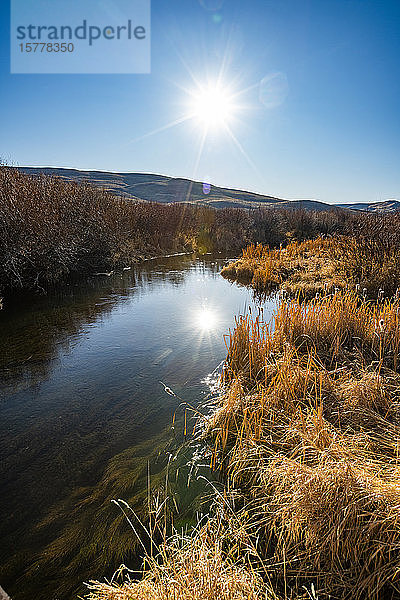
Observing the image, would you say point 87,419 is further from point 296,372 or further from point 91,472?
point 296,372

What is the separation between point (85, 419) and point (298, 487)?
296 cm

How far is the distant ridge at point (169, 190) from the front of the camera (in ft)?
315

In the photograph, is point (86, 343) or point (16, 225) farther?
point (16, 225)

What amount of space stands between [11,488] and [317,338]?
4429 millimetres

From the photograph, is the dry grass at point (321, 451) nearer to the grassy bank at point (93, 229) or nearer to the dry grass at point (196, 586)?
the dry grass at point (196, 586)

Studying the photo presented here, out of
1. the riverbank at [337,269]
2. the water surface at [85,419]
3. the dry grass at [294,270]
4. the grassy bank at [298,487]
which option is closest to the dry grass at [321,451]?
the grassy bank at [298,487]

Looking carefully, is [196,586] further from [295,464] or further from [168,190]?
[168,190]

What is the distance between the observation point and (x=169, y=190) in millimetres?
104250

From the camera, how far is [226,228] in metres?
25.7

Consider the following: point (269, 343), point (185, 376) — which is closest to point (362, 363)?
point (269, 343)

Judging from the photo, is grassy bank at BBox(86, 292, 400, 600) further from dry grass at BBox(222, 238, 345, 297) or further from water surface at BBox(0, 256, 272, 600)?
dry grass at BBox(222, 238, 345, 297)

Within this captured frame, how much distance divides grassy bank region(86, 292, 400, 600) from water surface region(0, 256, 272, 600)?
0.51m

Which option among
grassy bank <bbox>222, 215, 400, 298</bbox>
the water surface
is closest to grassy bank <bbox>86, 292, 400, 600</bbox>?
the water surface

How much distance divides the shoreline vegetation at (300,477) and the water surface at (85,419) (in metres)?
0.58
